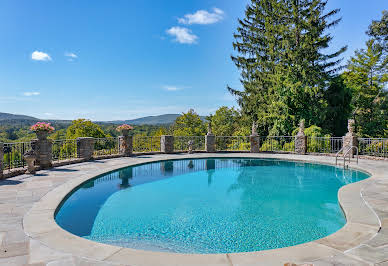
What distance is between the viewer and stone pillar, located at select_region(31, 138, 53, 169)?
9.06 metres

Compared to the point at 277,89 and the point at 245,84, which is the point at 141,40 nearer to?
the point at 245,84

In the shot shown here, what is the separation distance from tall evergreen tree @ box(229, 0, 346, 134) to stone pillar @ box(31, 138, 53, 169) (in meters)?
14.8

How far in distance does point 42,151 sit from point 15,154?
818 mm

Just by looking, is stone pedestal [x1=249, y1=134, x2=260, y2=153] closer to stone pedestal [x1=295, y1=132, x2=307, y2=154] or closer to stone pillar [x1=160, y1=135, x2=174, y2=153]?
stone pedestal [x1=295, y1=132, x2=307, y2=154]

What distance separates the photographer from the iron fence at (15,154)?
800 cm

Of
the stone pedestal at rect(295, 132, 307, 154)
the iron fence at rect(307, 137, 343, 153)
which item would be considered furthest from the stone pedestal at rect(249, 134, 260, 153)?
the iron fence at rect(307, 137, 343, 153)

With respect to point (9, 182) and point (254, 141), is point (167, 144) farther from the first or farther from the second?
point (9, 182)

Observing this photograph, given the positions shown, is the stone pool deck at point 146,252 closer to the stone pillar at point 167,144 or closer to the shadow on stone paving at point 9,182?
the shadow on stone paving at point 9,182

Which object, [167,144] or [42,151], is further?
[167,144]

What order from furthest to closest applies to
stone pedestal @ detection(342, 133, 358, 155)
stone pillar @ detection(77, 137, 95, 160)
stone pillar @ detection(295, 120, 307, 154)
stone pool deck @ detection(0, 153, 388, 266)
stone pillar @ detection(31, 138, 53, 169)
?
stone pillar @ detection(295, 120, 307, 154) < stone pedestal @ detection(342, 133, 358, 155) < stone pillar @ detection(77, 137, 95, 160) < stone pillar @ detection(31, 138, 53, 169) < stone pool deck @ detection(0, 153, 388, 266)

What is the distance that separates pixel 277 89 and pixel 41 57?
1933 cm

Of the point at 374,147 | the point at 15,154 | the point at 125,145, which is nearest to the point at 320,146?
the point at 374,147

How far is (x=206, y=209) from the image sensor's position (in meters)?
5.60

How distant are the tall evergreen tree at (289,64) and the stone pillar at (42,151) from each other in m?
14.8
